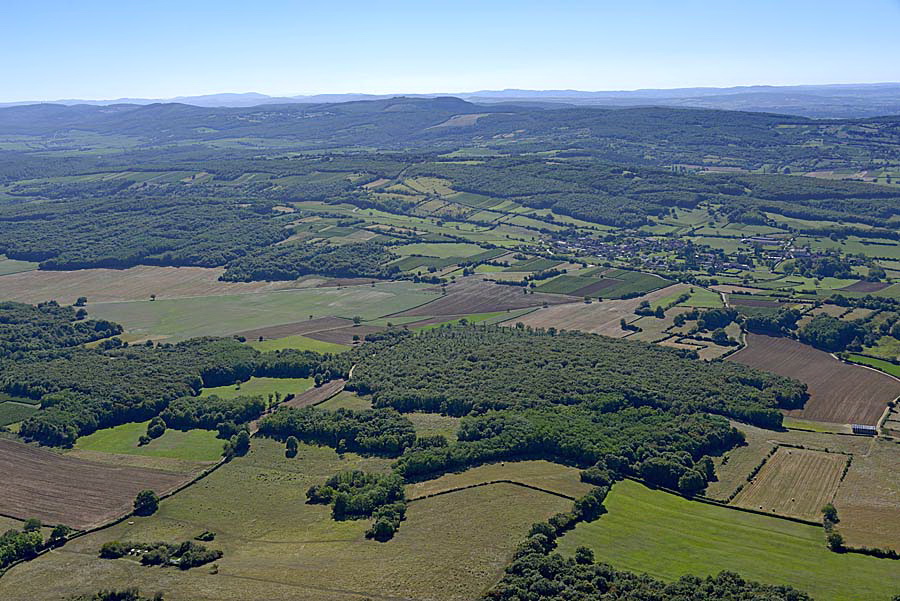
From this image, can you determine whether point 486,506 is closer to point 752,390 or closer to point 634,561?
point 634,561

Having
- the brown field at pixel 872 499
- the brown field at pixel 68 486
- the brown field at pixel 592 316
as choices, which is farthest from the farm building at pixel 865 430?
the brown field at pixel 68 486

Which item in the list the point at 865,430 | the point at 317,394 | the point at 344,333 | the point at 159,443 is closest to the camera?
the point at 865,430

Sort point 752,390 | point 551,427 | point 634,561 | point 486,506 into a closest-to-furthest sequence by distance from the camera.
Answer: point 634,561 → point 486,506 → point 551,427 → point 752,390

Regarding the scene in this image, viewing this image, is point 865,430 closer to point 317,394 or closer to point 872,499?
point 872,499

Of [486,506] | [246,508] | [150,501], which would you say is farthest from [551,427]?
[150,501]

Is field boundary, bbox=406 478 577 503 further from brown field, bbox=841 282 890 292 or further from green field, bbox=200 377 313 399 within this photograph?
brown field, bbox=841 282 890 292

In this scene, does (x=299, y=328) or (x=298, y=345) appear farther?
(x=299, y=328)

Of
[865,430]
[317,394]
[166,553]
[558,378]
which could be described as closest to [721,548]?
[865,430]
